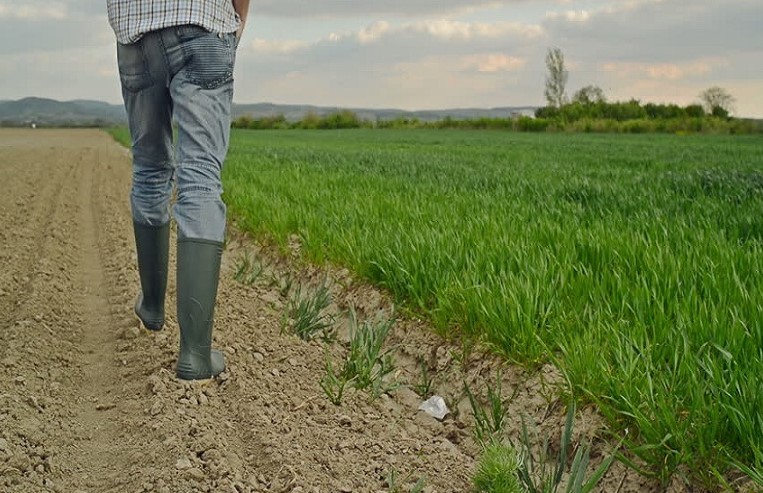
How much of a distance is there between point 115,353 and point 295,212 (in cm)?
282

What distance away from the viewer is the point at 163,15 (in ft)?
9.34

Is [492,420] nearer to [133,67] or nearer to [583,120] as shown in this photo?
[133,67]

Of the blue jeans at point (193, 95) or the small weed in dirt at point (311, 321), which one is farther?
the small weed in dirt at point (311, 321)

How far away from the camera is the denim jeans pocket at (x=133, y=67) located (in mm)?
3006

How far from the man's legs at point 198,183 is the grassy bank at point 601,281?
3.67 feet

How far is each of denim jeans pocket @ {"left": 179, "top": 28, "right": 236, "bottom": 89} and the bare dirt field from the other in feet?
3.73

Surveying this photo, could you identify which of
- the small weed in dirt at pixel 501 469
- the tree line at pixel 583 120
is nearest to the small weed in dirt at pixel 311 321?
the small weed in dirt at pixel 501 469

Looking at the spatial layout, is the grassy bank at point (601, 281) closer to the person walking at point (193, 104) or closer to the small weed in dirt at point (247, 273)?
the small weed in dirt at point (247, 273)

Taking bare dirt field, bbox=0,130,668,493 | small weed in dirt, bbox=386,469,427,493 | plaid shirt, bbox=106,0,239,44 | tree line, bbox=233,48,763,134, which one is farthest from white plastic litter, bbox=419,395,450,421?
tree line, bbox=233,48,763,134

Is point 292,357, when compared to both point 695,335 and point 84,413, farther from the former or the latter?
point 695,335

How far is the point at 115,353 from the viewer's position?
11.5ft

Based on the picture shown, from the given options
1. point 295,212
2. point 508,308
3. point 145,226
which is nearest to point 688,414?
point 508,308

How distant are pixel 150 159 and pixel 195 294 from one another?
79 centimetres

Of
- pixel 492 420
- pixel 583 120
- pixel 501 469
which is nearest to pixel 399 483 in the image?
pixel 501 469
